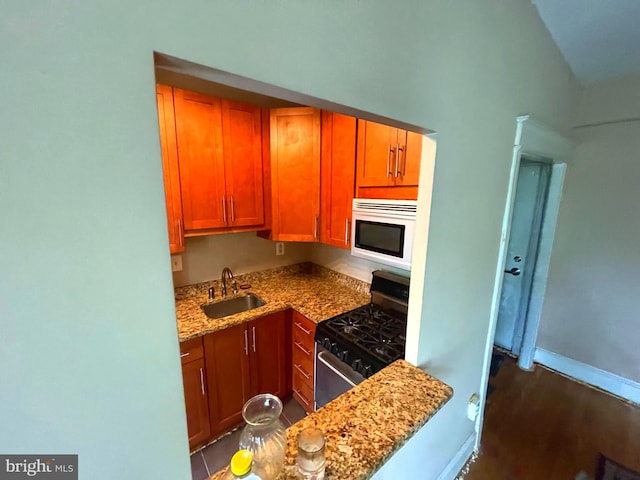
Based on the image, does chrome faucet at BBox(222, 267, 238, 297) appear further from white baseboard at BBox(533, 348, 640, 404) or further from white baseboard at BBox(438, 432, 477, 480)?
white baseboard at BBox(533, 348, 640, 404)

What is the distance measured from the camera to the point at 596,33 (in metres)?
1.62

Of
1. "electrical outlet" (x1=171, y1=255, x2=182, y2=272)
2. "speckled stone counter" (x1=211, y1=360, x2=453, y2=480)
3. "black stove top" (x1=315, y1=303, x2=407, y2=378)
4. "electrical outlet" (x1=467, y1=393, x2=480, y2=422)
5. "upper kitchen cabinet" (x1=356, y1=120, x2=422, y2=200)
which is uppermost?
"upper kitchen cabinet" (x1=356, y1=120, x2=422, y2=200)

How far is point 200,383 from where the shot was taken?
1.80 metres

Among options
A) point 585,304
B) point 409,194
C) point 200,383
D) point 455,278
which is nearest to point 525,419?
point 585,304

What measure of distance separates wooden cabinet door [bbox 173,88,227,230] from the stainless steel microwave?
3.27ft

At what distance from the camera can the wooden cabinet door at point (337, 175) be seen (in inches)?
70.8

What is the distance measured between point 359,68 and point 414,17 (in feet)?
1.03

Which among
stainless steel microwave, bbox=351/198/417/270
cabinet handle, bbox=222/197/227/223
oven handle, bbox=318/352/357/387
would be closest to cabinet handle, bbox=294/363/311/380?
oven handle, bbox=318/352/357/387

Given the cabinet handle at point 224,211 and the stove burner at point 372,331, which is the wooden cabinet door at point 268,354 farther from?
the cabinet handle at point 224,211

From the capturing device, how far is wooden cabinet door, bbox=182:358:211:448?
5.67ft

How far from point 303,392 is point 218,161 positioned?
1906 mm

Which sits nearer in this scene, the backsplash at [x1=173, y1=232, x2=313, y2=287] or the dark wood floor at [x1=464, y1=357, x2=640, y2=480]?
the dark wood floor at [x1=464, y1=357, x2=640, y2=480]

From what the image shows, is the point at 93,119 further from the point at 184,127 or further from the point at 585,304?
the point at 585,304

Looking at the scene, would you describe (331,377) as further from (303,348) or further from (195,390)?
(195,390)
